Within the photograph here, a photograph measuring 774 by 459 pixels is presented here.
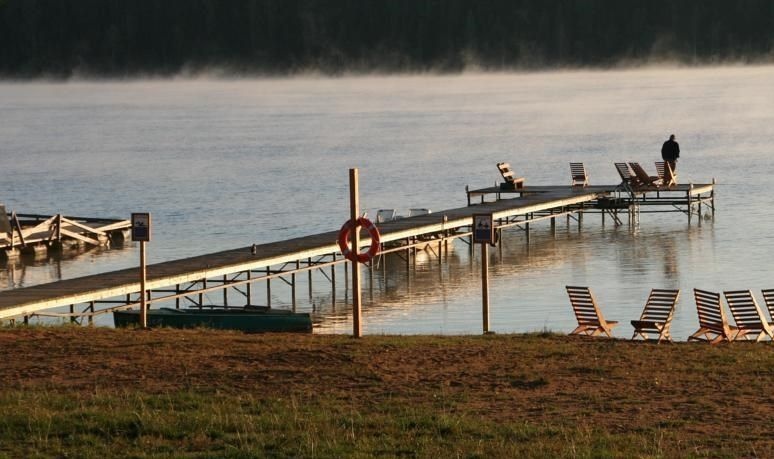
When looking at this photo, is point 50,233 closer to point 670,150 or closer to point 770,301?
point 670,150

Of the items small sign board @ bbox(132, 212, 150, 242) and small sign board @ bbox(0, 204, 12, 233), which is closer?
small sign board @ bbox(132, 212, 150, 242)

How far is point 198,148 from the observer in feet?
297

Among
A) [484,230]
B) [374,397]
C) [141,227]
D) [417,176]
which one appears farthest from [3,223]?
[417,176]

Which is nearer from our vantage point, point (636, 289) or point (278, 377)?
point (278, 377)

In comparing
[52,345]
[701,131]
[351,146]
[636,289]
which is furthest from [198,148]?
[52,345]

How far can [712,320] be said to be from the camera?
20.7m

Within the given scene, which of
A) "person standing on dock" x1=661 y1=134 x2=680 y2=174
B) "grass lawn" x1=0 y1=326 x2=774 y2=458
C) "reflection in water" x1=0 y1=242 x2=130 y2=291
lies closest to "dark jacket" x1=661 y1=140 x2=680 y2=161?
"person standing on dock" x1=661 y1=134 x2=680 y2=174

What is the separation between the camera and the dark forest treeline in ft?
536

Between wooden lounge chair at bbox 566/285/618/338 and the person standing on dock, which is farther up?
the person standing on dock

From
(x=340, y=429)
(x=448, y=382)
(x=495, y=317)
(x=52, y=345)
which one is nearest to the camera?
(x=340, y=429)

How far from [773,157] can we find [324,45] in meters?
106

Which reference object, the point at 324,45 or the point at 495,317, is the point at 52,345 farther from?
the point at 324,45

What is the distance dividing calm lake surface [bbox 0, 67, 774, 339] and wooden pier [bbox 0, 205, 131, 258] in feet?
2.48

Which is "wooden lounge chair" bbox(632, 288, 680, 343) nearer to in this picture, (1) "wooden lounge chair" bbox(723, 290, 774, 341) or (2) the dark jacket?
(1) "wooden lounge chair" bbox(723, 290, 774, 341)
